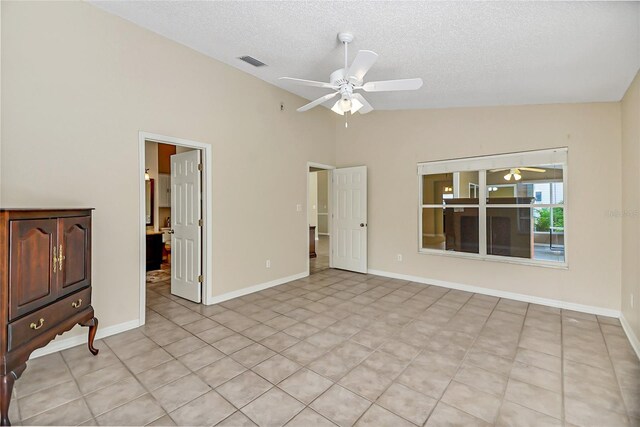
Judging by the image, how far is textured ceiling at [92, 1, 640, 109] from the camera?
2186mm

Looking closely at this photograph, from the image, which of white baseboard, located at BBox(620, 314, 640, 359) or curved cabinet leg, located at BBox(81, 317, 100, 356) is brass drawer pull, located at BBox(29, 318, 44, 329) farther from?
white baseboard, located at BBox(620, 314, 640, 359)

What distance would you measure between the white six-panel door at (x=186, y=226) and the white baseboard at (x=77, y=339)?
908 millimetres

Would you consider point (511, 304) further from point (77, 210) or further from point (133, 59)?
point (133, 59)

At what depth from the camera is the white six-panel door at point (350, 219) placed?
5.50 m

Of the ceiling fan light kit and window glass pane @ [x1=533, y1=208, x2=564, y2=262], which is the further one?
window glass pane @ [x1=533, y1=208, x2=564, y2=262]

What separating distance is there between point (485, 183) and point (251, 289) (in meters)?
3.79

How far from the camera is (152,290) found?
4.40 meters

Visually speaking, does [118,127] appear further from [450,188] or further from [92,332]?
[450,188]

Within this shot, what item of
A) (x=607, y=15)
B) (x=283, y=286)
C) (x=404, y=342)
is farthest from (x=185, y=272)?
(x=607, y=15)

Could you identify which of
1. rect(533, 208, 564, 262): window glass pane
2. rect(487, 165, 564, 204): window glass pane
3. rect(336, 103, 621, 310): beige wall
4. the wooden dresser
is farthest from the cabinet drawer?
rect(533, 208, 564, 262): window glass pane

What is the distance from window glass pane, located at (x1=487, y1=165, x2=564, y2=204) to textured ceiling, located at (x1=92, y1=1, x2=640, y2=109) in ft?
2.94

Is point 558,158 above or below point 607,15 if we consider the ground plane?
below

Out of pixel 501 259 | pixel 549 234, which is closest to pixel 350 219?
pixel 501 259

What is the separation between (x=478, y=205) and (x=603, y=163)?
1.45m
